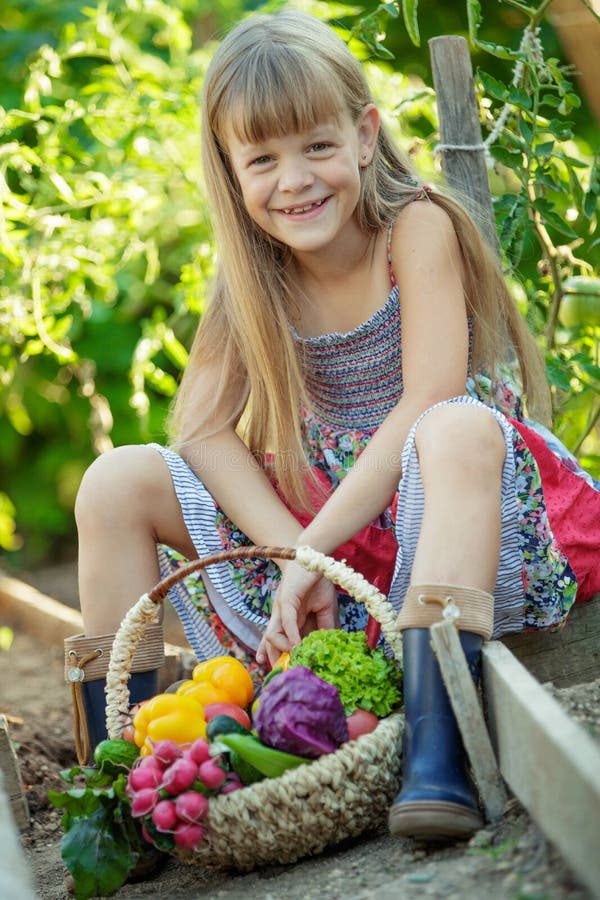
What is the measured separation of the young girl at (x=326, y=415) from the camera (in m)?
1.69

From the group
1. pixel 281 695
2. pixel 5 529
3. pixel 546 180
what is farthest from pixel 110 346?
pixel 281 695

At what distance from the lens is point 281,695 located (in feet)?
4.79

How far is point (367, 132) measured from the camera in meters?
2.05

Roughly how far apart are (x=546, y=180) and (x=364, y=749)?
132 cm

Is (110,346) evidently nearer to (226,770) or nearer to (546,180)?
(546,180)

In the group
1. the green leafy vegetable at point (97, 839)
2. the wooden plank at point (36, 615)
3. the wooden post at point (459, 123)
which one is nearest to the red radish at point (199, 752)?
the green leafy vegetable at point (97, 839)

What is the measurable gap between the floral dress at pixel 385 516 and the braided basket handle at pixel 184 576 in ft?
0.45

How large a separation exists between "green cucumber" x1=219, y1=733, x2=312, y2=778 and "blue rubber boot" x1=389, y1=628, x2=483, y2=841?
0.15 m

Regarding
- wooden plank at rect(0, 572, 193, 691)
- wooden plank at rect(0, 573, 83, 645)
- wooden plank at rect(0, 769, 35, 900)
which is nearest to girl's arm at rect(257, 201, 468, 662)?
wooden plank at rect(0, 769, 35, 900)

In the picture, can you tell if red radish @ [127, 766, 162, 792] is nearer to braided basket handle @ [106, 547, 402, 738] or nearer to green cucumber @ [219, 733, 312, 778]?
green cucumber @ [219, 733, 312, 778]

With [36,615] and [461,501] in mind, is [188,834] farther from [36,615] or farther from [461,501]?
[36,615]

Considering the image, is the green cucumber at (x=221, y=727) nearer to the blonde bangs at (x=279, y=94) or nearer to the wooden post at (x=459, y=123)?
the blonde bangs at (x=279, y=94)

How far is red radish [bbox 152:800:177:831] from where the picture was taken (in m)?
1.40

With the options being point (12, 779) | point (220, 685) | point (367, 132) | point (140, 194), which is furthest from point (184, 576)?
point (140, 194)
